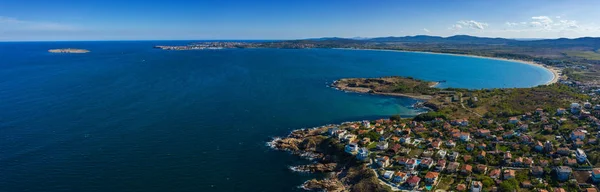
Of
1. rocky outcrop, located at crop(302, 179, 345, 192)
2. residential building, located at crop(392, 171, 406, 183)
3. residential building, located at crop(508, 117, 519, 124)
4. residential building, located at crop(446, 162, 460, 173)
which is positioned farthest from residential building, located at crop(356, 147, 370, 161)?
residential building, located at crop(508, 117, 519, 124)

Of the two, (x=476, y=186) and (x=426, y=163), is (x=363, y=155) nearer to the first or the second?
(x=426, y=163)

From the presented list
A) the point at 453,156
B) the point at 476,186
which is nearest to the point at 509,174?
the point at 476,186

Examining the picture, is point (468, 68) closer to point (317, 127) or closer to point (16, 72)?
point (317, 127)

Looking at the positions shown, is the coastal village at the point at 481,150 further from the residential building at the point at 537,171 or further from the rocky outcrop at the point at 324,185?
the rocky outcrop at the point at 324,185

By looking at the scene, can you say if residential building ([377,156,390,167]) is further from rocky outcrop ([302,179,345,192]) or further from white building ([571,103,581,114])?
white building ([571,103,581,114])

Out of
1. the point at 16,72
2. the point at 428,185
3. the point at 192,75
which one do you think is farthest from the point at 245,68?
the point at 428,185

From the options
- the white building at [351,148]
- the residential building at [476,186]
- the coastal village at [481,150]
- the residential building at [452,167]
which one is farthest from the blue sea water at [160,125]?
the residential building at [476,186]
